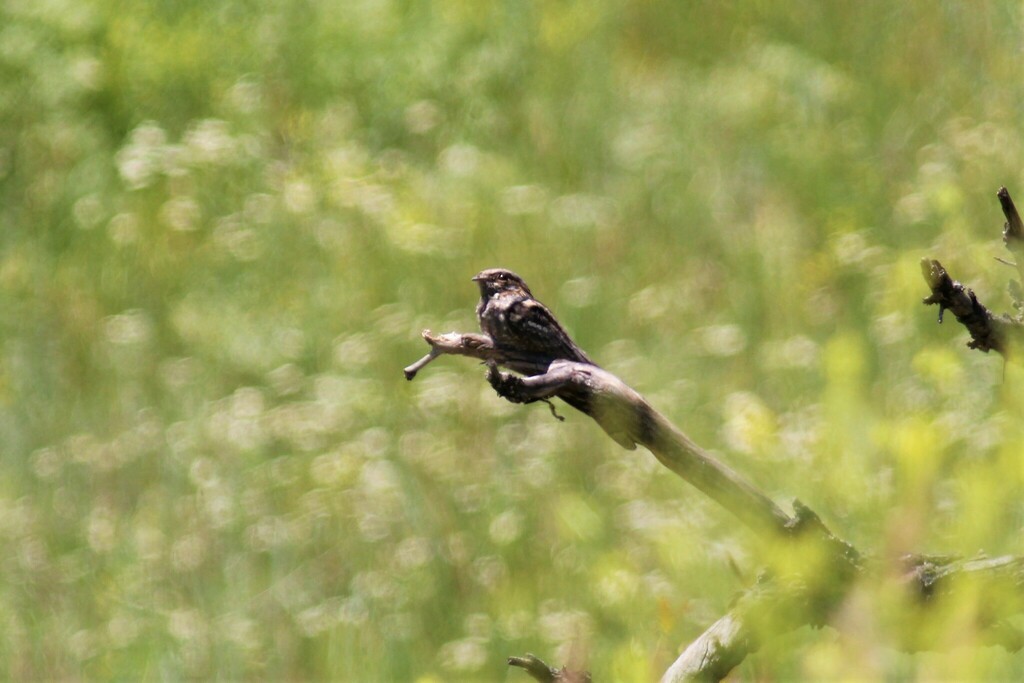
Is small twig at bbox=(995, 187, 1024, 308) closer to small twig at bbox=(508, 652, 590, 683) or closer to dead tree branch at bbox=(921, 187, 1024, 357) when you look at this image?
dead tree branch at bbox=(921, 187, 1024, 357)

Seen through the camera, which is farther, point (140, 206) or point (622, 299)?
point (140, 206)

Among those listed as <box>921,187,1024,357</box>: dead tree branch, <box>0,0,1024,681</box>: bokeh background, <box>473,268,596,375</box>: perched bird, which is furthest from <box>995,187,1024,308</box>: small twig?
<box>0,0,1024,681</box>: bokeh background

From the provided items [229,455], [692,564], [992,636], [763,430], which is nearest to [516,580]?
[229,455]

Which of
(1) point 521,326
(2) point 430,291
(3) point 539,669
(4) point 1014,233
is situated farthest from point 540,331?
(2) point 430,291

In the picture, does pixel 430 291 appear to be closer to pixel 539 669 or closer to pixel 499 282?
pixel 499 282

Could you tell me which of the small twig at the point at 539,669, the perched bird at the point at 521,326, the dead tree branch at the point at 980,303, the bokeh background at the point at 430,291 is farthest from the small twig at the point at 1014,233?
the bokeh background at the point at 430,291

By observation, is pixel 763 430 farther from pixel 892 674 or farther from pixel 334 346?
pixel 334 346
